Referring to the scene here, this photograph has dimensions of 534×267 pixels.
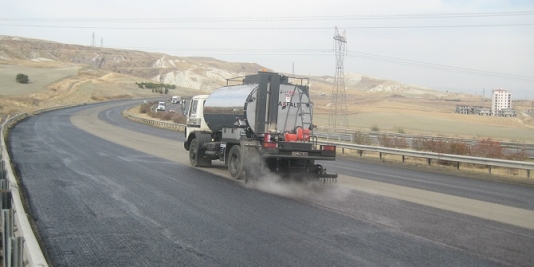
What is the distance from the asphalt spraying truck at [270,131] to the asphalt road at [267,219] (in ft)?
2.32

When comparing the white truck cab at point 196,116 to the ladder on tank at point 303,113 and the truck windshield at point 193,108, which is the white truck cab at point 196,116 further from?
the ladder on tank at point 303,113

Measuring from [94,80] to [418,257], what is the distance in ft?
396

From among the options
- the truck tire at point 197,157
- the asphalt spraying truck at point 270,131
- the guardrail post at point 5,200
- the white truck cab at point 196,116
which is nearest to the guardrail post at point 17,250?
the guardrail post at point 5,200

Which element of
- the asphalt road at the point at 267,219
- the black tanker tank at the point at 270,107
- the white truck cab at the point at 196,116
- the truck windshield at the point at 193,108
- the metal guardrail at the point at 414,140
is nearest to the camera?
the asphalt road at the point at 267,219

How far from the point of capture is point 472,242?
8250mm

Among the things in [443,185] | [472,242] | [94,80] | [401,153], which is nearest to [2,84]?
[94,80]

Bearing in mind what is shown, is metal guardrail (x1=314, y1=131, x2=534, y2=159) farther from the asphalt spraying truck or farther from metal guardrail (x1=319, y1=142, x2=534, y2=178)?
the asphalt spraying truck

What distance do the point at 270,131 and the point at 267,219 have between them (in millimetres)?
6373

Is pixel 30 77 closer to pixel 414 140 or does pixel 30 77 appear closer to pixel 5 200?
pixel 414 140

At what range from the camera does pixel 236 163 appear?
1606 centimetres

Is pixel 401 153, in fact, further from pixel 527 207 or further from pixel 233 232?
pixel 233 232

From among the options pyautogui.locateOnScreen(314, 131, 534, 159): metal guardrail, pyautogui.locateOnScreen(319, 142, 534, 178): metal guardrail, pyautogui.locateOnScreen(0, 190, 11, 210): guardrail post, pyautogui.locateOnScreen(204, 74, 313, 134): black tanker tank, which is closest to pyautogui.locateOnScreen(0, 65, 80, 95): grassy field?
pyautogui.locateOnScreen(314, 131, 534, 159): metal guardrail

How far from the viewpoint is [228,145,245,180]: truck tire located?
15.5 meters

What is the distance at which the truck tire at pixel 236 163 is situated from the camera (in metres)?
15.5
